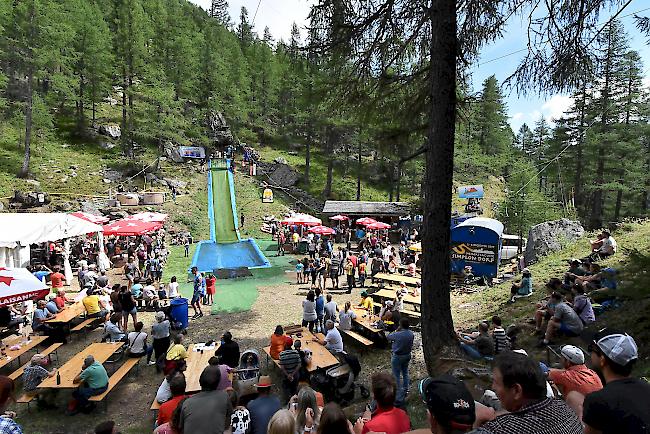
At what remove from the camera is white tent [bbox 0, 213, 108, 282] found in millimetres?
13008

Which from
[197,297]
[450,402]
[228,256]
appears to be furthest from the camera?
[228,256]

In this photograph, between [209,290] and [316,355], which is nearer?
[316,355]

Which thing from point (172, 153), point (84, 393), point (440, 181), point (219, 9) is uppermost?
point (219, 9)

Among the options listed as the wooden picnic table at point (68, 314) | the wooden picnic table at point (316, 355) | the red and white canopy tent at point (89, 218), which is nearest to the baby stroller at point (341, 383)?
the wooden picnic table at point (316, 355)

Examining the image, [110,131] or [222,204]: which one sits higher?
[110,131]

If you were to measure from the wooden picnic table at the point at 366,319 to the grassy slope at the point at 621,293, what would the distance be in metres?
2.41

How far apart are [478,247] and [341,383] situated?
10.9m

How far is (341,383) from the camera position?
7246 millimetres

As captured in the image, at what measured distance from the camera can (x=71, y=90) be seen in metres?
34.4

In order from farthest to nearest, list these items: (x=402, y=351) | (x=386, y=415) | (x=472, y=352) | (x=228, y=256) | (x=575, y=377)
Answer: (x=228, y=256) < (x=402, y=351) < (x=472, y=352) < (x=575, y=377) < (x=386, y=415)

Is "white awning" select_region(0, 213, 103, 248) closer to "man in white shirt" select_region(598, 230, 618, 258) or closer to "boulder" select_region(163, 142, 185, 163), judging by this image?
"man in white shirt" select_region(598, 230, 618, 258)

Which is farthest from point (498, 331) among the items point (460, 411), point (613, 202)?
point (613, 202)

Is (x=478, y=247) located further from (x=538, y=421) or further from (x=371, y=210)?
(x=371, y=210)

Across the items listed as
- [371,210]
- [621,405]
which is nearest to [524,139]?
[371,210]
